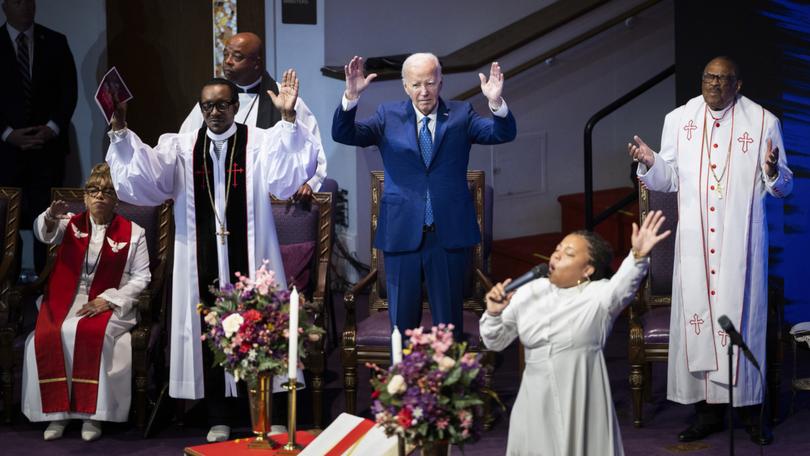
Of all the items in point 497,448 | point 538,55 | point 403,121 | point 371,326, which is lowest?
point 497,448

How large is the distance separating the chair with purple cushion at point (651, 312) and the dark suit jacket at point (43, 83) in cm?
438

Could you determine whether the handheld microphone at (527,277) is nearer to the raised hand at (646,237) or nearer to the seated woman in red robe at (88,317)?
the raised hand at (646,237)

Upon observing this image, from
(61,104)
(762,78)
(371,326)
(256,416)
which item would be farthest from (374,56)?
(256,416)

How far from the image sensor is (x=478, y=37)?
10.0m

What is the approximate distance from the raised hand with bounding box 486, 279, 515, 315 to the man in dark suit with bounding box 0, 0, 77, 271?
213 inches

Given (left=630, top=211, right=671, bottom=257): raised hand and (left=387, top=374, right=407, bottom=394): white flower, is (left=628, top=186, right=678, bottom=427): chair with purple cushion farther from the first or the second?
(left=387, top=374, right=407, bottom=394): white flower

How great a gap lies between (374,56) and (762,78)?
10.1 feet

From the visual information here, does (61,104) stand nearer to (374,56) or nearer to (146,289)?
(374,56)

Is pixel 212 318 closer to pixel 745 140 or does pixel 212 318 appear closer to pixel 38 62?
pixel 745 140

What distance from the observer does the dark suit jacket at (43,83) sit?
29.3 feet

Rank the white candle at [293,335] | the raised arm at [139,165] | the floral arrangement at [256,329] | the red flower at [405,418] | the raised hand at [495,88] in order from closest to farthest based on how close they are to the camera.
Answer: the red flower at [405,418], the white candle at [293,335], the floral arrangement at [256,329], the raised hand at [495,88], the raised arm at [139,165]

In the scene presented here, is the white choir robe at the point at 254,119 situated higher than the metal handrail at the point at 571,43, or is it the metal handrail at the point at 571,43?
the metal handrail at the point at 571,43

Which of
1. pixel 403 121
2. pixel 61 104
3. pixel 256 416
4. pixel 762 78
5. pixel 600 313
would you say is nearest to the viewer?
pixel 600 313

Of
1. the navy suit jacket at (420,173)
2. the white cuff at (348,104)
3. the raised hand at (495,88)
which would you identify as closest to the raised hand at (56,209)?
the navy suit jacket at (420,173)
